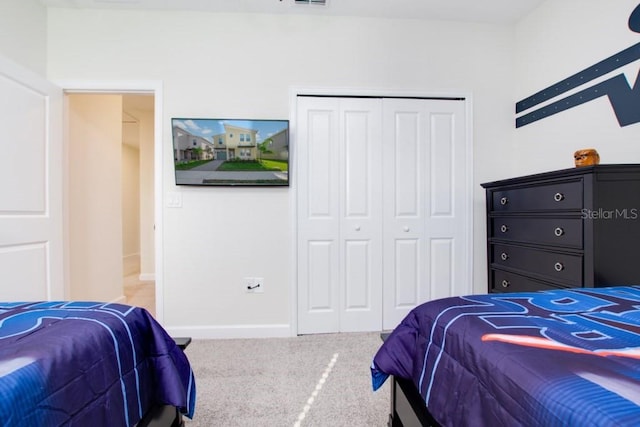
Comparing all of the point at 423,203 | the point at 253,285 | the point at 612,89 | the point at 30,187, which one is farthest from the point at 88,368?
the point at 612,89

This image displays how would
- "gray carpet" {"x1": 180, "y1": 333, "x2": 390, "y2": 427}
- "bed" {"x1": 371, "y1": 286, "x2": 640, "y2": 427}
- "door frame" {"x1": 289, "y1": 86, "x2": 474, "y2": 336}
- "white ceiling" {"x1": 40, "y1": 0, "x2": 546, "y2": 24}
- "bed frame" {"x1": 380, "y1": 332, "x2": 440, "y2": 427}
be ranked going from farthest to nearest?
"door frame" {"x1": 289, "y1": 86, "x2": 474, "y2": 336}, "white ceiling" {"x1": 40, "y1": 0, "x2": 546, "y2": 24}, "gray carpet" {"x1": 180, "y1": 333, "x2": 390, "y2": 427}, "bed frame" {"x1": 380, "y1": 332, "x2": 440, "y2": 427}, "bed" {"x1": 371, "y1": 286, "x2": 640, "y2": 427}

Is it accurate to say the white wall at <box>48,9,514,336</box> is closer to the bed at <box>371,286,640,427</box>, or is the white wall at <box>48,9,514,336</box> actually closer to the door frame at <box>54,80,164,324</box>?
the door frame at <box>54,80,164,324</box>

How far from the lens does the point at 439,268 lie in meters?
2.41

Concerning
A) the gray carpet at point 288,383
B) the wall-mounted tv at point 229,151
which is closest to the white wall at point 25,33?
the wall-mounted tv at point 229,151

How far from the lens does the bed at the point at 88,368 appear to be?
22.3 inches

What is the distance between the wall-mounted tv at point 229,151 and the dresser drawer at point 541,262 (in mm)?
1710

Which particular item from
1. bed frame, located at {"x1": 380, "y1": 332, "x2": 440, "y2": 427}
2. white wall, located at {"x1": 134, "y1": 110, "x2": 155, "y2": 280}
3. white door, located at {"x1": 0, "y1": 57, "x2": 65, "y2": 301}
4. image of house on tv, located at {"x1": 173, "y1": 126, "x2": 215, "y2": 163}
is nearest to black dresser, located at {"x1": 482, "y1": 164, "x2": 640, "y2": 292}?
bed frame, located at {"x1": 380, "y1": 332, "x2": 440, "y2": 427}

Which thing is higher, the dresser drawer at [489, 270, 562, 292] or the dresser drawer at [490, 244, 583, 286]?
the dresser drawer at [490, 244, 583, 286]

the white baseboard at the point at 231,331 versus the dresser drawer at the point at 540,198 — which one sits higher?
the dresser drawer at the point at 540,198

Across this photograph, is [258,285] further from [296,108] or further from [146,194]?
[146,194]

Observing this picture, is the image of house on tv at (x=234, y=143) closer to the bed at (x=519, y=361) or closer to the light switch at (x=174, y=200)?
the light switch at (x=174, y=200)

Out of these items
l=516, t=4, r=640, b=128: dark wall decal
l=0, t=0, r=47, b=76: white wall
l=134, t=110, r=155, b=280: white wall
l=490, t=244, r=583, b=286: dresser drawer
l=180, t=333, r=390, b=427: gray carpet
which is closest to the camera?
l=180, t=333, r=390, b=427: gray carpet

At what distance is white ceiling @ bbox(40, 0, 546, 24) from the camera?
2168 mm

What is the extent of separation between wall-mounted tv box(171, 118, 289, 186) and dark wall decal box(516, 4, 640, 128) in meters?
2.07
